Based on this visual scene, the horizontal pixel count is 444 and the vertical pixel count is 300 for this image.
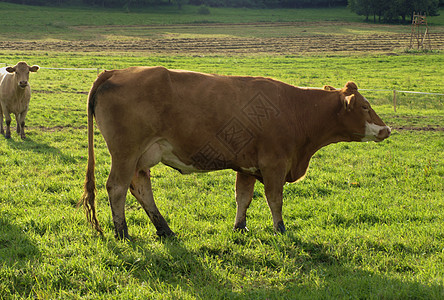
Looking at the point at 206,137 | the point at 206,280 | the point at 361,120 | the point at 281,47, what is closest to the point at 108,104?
the point at 206,137

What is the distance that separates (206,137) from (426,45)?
39147mm

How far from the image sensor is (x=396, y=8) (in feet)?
218

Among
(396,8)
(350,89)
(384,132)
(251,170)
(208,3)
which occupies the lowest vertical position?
(251,170)

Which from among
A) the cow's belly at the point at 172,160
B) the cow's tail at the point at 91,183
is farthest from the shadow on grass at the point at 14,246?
the cow's belly at the point at 172,160

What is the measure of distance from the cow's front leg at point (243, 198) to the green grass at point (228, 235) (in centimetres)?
16

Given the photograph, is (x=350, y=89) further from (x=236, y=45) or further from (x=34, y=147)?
(x=236, y=45)

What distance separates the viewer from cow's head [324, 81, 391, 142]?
596 centimetres

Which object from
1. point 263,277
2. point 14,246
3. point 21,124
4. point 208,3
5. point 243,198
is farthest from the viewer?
point 208,3

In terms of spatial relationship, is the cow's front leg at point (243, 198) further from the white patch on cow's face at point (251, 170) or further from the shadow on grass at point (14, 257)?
the shadow on grass at point (14, 257)

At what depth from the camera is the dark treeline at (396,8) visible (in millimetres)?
66312

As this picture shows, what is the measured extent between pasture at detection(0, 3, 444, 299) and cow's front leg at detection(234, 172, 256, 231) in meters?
0.13

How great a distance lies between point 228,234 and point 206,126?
52.4 inches

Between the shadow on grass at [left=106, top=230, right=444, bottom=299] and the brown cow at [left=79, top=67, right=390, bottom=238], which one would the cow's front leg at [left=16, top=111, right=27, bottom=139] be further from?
the shadow on grass at [left=106, top=230, right=444, bottom=299]

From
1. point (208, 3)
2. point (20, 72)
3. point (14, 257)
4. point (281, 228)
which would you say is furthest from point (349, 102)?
point (208, 3)
